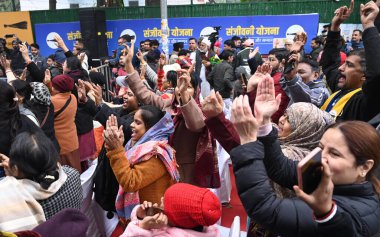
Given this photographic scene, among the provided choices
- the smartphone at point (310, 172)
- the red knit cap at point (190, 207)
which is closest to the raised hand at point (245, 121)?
the smartphone at point (310, 172)

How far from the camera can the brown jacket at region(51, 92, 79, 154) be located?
3.68 meters

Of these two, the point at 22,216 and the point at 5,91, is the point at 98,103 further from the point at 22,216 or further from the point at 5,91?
the point at 22,216

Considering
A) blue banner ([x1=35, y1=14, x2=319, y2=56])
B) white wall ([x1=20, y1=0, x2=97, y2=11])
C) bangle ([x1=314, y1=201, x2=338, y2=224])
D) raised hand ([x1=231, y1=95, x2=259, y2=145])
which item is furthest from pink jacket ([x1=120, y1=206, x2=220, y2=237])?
A: white wall ([x1=20, y1=0, x2=97, y2=11])

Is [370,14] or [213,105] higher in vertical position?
[370,14]

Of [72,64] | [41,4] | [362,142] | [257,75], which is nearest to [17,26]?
[72,64]

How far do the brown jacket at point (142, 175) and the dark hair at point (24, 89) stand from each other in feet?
5.64

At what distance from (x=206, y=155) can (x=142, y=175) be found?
2.11ft

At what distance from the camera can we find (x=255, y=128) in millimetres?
1346

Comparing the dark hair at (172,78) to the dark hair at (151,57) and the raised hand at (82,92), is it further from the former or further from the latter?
the dark hair at (151,57)

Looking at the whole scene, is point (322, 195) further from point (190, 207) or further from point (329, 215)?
point (190, 207)

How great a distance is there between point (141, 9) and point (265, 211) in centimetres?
1337

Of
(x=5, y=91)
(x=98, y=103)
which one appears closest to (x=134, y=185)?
A: (x=5, y=91)

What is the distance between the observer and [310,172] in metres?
0.98

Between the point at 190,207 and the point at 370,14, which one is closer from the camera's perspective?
the point at 190,207
